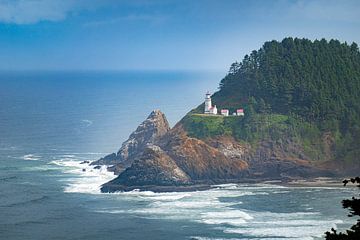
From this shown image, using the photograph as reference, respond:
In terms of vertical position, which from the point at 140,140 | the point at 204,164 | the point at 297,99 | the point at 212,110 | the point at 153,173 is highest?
the point at 297,99

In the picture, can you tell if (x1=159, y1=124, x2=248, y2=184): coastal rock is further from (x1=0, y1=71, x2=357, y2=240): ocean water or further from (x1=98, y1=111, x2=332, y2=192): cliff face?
(x1=0, y1=71, x2=357, y2=240): ocean water

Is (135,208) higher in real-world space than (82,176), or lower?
lower

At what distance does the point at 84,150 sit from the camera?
411 feet

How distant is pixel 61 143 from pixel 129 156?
1094 inches

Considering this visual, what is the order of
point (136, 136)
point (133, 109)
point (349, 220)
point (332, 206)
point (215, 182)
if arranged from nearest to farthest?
point (349, 220)
point (332, 206)
point (215, 182)
point (136, 136)
point (133, 109)

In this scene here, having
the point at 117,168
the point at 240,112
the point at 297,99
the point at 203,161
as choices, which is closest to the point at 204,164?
the point at 203,161

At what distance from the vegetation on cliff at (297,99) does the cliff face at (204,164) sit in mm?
2092

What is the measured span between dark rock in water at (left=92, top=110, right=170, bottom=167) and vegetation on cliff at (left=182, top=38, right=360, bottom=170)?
473 cm

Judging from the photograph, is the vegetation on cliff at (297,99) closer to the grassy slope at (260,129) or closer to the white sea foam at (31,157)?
the grassy slope at (260,129)

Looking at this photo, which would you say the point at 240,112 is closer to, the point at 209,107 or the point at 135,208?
the point at 209,107

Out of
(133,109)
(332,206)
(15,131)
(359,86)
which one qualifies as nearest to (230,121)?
(359,86)

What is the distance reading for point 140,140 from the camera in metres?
111

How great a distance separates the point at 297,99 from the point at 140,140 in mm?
24189

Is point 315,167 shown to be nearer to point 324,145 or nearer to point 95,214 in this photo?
point 324,145
